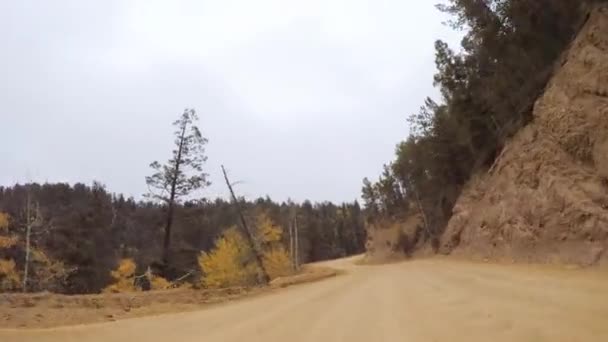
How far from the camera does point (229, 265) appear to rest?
36406mm

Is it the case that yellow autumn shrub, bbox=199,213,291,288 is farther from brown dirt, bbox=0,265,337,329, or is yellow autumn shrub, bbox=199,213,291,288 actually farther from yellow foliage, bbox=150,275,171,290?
brown dirt, bbox=0,265,337,329

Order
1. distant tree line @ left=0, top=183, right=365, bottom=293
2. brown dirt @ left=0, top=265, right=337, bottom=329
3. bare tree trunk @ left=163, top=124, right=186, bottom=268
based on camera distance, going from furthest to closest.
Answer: bare tree trunk @ left=163, top=124, right=186, bottom=268 < distant tree line @ left=0, top=183, right=365, bottom=293 < brown dirt @ left=0, top=265, right=337, bottom=329

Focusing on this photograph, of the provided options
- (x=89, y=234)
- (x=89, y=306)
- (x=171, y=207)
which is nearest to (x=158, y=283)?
(x=171, y=207)

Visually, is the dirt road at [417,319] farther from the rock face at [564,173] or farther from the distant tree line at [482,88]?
the distant tree line at [482,88]

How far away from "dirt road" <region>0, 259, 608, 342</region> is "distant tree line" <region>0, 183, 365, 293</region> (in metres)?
19.0

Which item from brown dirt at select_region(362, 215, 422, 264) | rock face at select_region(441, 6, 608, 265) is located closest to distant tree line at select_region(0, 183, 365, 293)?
brown dirt at select_region(362, 215, 422, 264)

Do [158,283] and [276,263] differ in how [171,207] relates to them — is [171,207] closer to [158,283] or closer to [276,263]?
[158,283]

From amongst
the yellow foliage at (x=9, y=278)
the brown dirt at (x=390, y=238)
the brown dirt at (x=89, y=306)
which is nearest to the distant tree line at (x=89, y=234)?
the yellow foliage at (x=9, y=278)

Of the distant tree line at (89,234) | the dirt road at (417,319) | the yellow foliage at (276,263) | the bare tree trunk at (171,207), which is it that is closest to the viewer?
the dirt road at (417,319)

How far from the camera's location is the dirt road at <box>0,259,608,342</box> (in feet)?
23.2

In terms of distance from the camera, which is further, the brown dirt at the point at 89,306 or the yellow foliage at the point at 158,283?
the yellow foliage at the point at 158,283

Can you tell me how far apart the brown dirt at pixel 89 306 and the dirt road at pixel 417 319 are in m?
1.23

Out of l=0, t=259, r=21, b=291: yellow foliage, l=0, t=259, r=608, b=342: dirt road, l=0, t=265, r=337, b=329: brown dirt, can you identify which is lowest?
l=0, t=259, r=608, b=342: dirt road

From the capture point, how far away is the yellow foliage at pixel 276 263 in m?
41.6
